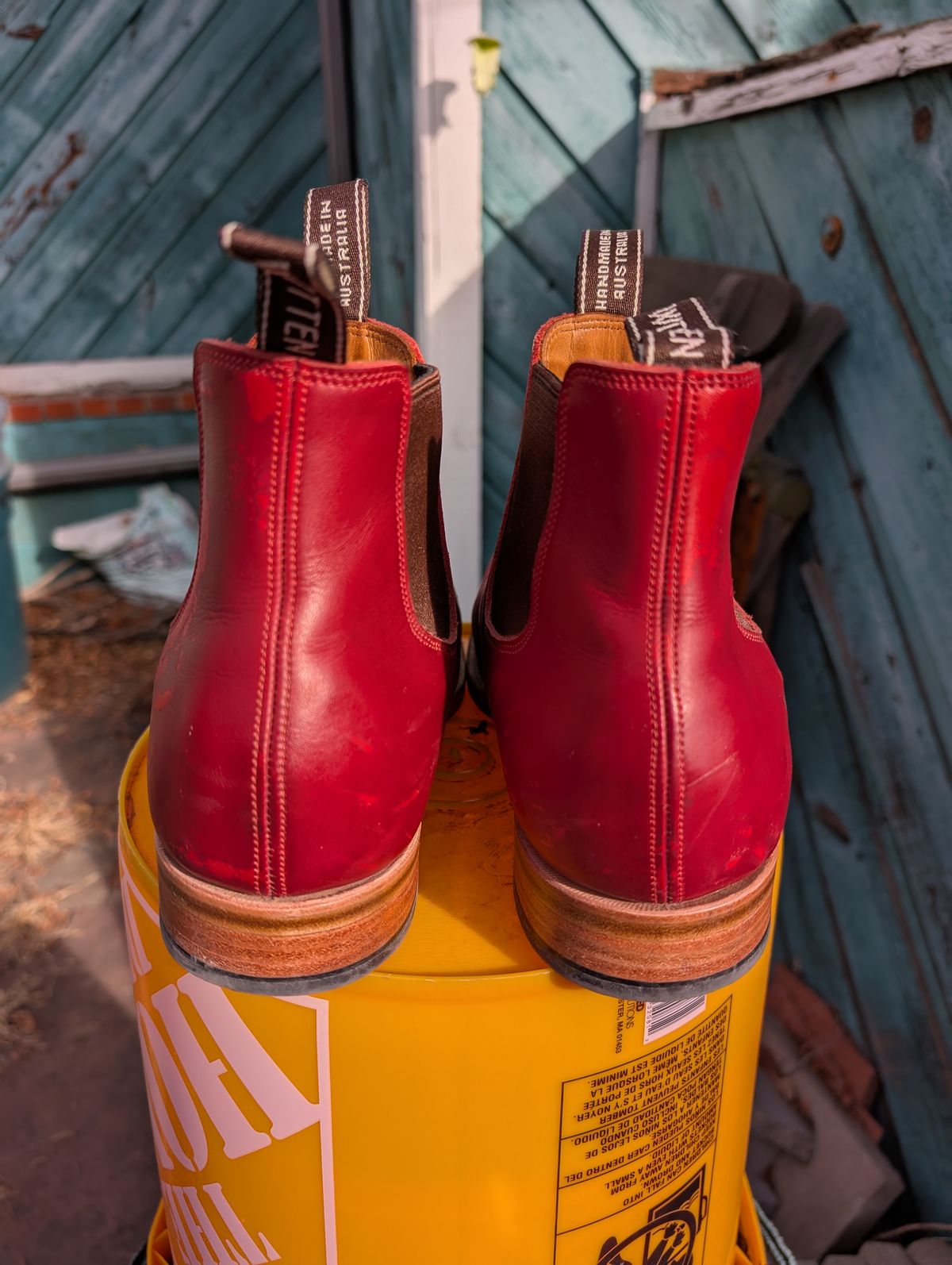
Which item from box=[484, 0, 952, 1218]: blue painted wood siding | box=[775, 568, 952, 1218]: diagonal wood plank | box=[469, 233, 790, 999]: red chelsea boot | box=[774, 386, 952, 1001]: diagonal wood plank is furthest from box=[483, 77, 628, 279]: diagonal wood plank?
box=[469, 233, 790, 999]: red chelsea boot

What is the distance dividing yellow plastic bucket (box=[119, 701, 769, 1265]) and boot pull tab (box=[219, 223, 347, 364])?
1.82ft

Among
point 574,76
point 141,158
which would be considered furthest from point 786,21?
point 141,158

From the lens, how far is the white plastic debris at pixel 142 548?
12.3ft

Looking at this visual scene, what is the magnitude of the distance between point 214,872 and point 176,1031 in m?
0.28

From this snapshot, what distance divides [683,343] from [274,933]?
0.60 m

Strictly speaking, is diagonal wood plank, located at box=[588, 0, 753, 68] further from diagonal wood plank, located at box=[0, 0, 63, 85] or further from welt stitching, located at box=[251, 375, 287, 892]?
diagonal wood plank, located at box=[0, 0, 63, 85]

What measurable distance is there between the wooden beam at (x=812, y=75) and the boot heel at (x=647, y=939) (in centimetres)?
117

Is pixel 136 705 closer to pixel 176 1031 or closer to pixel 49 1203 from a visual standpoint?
pixel 49 1203

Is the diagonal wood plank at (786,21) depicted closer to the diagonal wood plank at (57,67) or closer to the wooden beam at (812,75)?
the wooden beam at (812,75)

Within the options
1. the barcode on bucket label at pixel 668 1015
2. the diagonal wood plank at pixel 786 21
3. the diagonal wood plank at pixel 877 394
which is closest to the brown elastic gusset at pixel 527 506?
the barcode on bucket label at pixel 668 1015

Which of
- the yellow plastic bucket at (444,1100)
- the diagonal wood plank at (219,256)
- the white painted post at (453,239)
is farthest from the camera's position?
the diagonal wood plank at (219,256)

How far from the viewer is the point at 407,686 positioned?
32.8 inches

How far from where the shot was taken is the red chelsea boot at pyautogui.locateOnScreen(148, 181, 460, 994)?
71 centimetres

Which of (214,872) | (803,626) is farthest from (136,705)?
(214,872)
